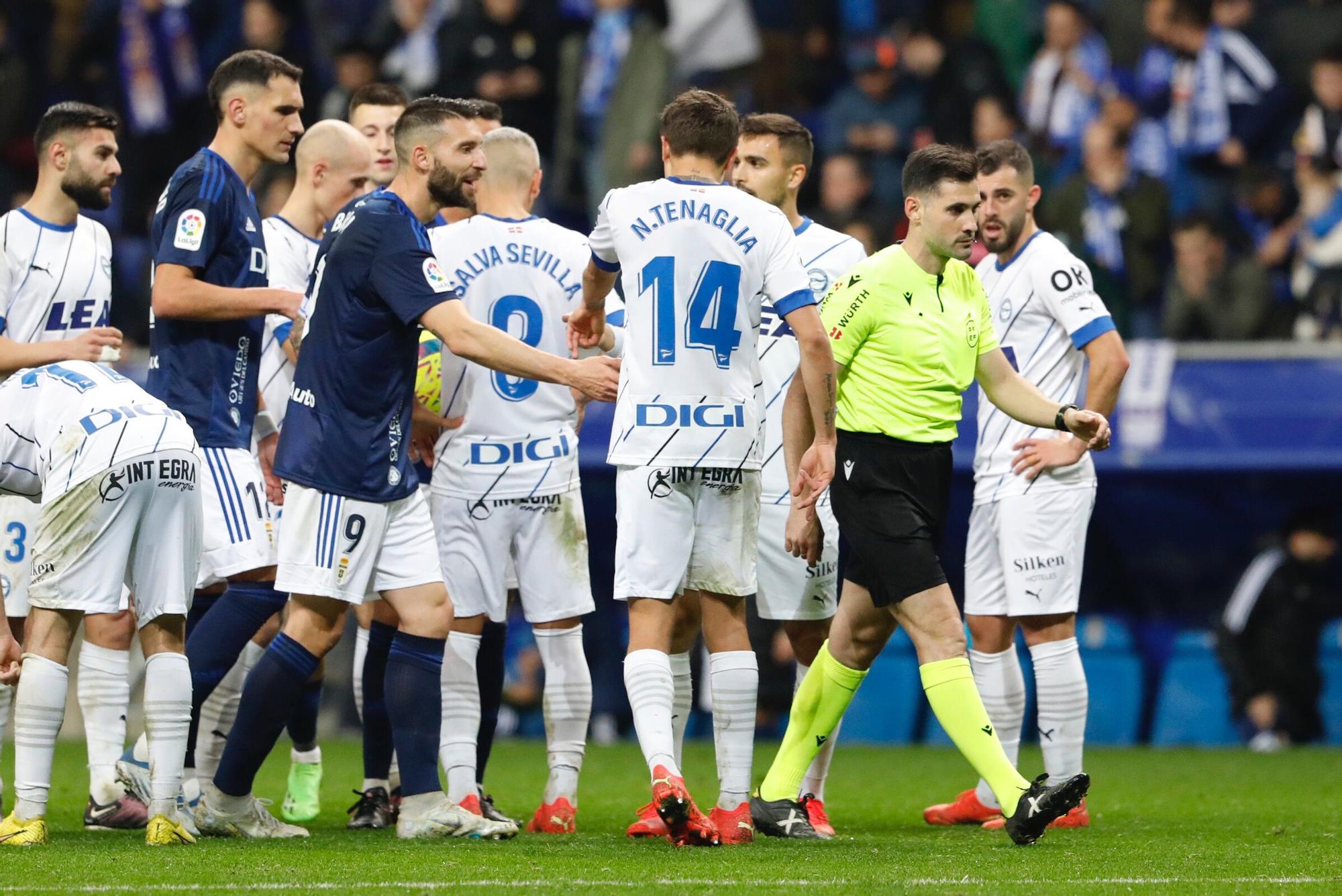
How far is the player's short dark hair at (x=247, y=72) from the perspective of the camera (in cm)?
739

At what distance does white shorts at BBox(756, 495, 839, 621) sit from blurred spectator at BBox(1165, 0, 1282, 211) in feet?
26.7

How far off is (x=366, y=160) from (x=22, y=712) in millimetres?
3032

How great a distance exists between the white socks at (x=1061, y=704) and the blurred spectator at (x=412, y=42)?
9649mm

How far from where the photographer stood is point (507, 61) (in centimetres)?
1537

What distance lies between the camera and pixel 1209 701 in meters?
12.5

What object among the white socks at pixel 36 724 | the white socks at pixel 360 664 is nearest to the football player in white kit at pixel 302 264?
the white socks at pixel 360 664

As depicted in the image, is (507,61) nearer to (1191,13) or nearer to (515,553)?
(1191,13)

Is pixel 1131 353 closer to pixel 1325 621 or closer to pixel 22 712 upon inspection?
pixel 1325 621

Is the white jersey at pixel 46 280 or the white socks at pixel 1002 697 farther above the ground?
the white jersey at pixel 46 280

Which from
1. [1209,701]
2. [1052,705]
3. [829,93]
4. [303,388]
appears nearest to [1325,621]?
[1209,701]

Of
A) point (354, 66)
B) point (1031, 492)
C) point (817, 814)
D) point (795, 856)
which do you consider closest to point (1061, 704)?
point (1031, 492)

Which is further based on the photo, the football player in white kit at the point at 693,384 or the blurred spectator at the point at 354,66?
the blurred spectator at the point at 354,66

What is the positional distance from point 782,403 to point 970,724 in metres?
1.95

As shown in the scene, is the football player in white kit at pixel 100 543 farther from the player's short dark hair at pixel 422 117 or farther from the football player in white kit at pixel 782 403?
the football player in white kit at pixel 782 403
